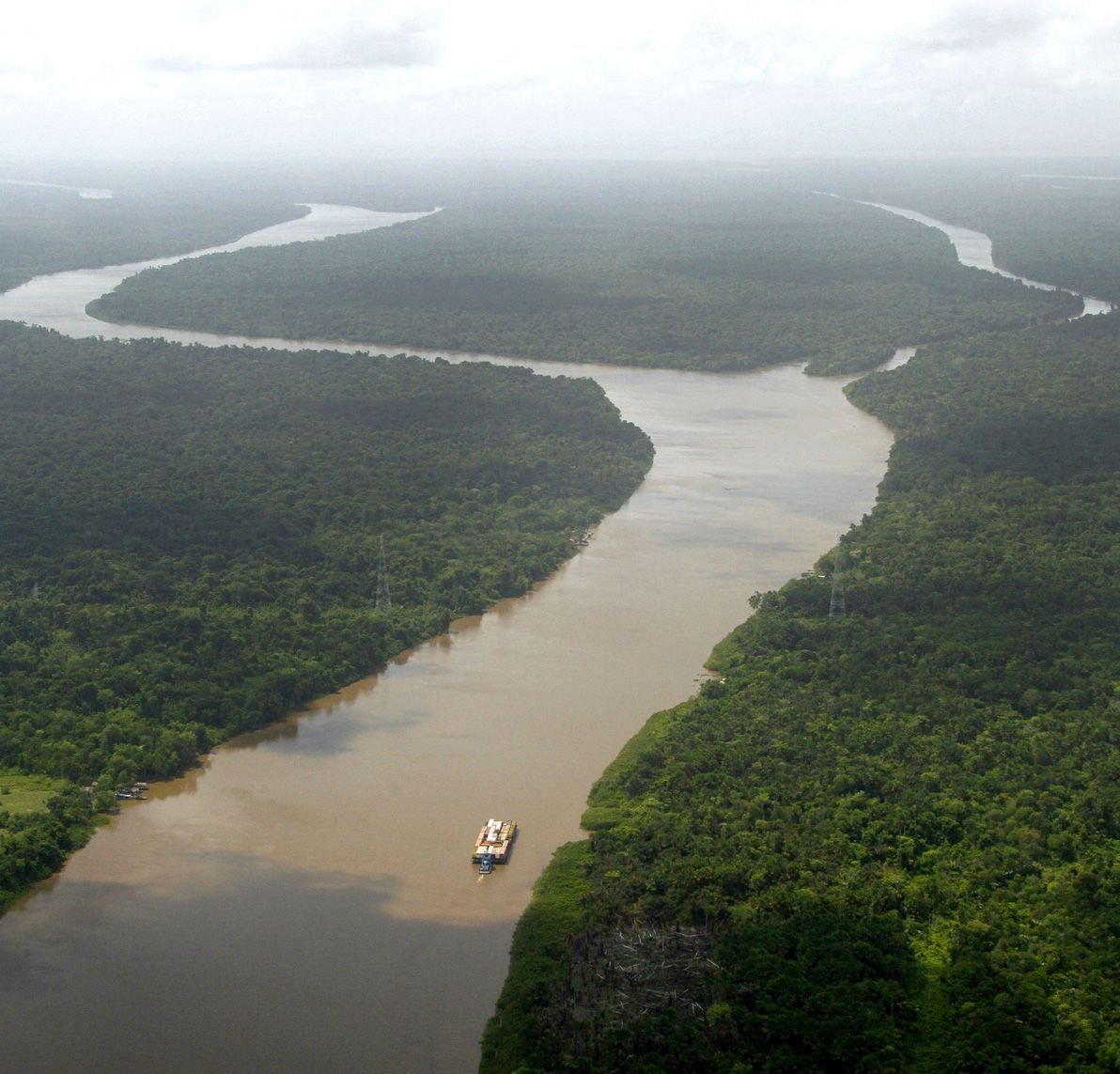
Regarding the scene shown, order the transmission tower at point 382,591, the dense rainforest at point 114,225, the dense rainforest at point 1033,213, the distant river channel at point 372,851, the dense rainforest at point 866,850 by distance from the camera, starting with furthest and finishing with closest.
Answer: the dense rainforest at point 114,225
the dense rainforest at point 1033,213
the transmission tower at point 382,591
the distant river channel at point 372,851
the dense rainforest at point 866,850

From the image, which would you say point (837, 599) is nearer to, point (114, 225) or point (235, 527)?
point (235, 527)

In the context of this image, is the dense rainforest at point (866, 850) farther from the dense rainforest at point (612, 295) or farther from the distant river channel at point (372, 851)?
the dense rainforest at point (612, 295)

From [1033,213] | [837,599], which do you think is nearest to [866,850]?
[837,599]

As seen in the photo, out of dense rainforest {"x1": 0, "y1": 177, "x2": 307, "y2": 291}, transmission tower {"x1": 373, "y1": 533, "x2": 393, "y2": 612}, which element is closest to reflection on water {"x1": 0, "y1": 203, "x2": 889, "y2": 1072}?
transmission tower {"x1": 373, "y1": 533, "x2": 393, "y2": 612}

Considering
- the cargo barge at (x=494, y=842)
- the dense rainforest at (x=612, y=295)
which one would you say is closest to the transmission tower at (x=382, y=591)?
the cargo barge at (x=494, y=842)

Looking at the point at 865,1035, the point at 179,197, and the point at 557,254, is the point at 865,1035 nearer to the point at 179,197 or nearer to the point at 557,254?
the point at 557,254

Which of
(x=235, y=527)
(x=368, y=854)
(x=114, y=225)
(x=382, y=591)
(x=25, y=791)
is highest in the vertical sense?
(x=114, y=225)
